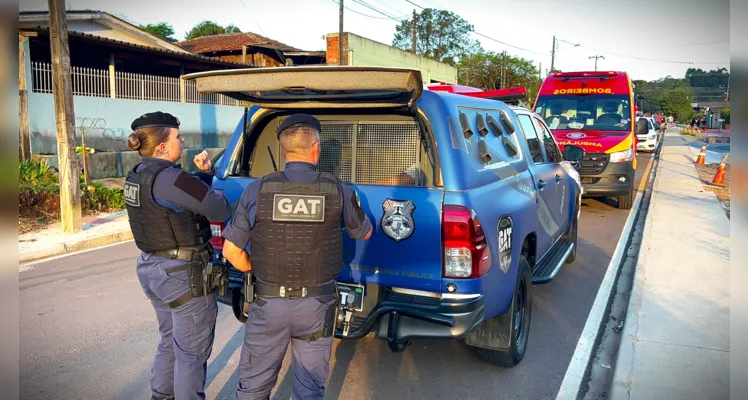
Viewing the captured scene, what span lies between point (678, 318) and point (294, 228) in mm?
3826

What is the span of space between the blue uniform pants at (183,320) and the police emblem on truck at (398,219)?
41.4 inches

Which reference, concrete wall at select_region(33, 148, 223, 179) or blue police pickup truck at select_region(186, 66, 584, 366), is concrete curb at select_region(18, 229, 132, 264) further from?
blue police pickup truck at select_region(186, 66, 584, 366)

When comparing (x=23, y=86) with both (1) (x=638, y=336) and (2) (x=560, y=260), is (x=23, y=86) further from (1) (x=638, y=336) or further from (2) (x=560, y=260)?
(1) (x=638, y=336)

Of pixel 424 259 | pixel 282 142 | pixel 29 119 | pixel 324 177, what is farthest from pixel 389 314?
pixel 29 119

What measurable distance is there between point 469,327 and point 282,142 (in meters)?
1.47

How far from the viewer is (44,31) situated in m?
12.1

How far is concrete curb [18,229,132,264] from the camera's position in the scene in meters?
6.98

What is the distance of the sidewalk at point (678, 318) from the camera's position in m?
3.55

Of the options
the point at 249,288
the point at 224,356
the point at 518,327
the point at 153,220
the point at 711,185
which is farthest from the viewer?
the point at 711,185

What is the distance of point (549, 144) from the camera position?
224 inches

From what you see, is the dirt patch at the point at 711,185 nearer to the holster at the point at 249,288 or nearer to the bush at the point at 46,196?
the holster at the point at 249,288

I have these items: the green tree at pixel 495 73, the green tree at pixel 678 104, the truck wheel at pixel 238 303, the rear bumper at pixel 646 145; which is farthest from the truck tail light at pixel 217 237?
the green tree at pixel 678 104

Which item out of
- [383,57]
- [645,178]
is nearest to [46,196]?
[645,178]

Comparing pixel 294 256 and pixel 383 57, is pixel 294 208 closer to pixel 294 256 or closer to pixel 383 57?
pixel 294 256
